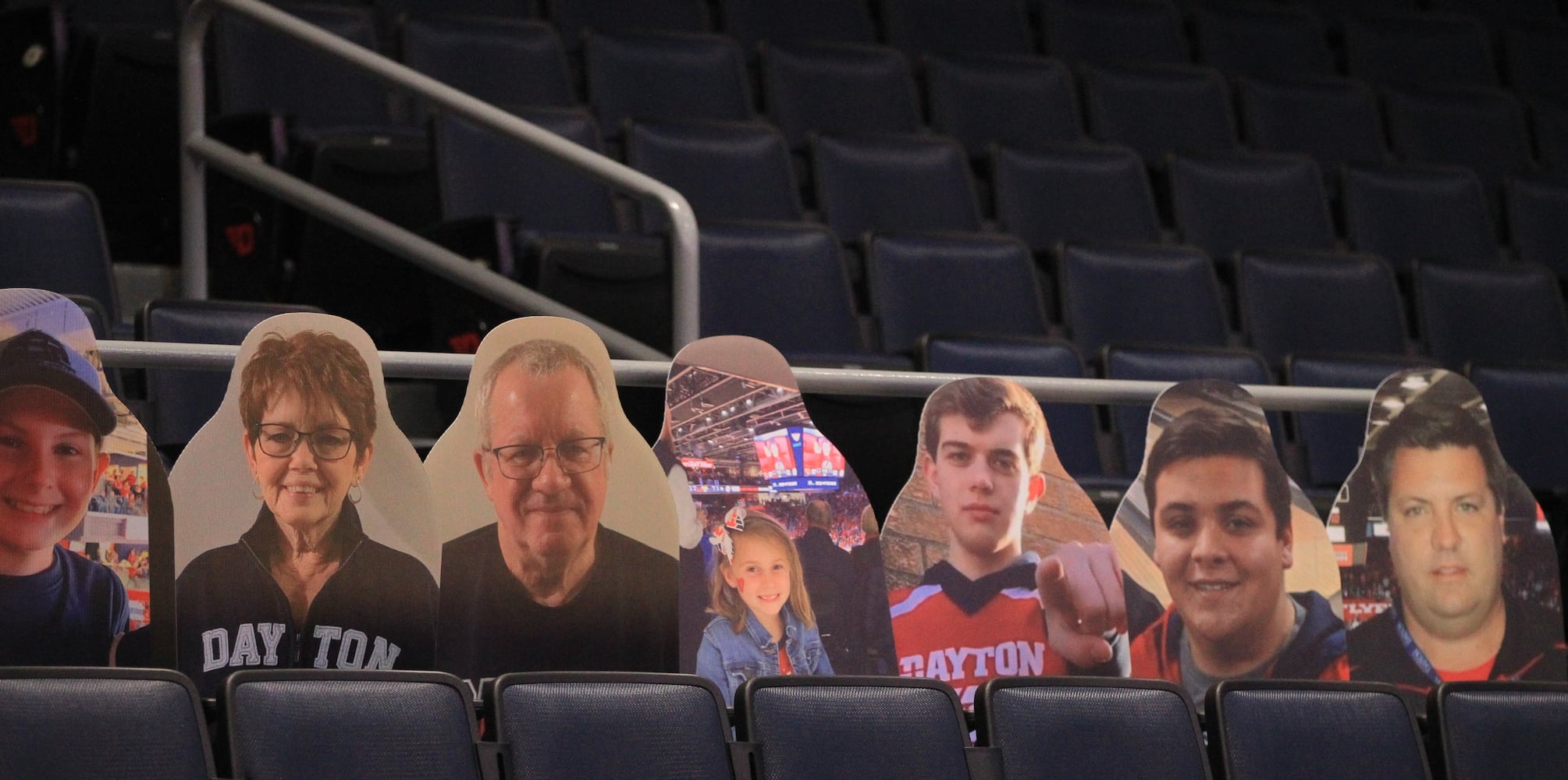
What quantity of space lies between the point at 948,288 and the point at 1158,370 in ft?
1.01

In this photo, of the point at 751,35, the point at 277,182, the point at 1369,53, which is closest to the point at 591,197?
the point at 277,182

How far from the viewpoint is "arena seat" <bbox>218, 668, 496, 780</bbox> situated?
1.10m

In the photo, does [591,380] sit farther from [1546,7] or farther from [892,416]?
[1546,7]

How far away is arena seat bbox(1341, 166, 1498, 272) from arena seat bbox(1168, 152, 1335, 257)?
0.24ft

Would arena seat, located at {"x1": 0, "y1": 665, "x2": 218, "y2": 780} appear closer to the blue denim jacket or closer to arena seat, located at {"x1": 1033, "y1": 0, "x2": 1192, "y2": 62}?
the blue denim jacket

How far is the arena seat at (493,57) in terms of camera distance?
2455mm

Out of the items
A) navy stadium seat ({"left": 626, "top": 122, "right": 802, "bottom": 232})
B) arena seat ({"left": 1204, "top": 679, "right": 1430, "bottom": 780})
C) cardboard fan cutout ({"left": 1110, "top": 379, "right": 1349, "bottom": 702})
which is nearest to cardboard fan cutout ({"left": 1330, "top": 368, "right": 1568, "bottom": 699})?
cardboard fan cutout ({"left": 1110, "top": 379, "right": 1349, "bottom": 702})

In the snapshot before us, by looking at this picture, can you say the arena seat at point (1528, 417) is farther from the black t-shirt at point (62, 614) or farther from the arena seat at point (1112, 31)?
the black t-shirt at point (62, 614)

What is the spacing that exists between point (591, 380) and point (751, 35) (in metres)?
1.70

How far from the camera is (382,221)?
1.84 metres

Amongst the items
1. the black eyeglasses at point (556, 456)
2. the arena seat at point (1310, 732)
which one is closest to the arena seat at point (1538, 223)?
the arena seat at point (1310, 732)

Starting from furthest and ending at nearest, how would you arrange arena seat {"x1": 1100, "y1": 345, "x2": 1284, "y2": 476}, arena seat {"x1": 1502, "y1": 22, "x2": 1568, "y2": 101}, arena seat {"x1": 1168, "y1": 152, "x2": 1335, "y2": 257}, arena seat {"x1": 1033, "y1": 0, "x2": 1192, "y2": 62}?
1. arena seat {"x1": 1502, "y1": 22, "x2": 1568, "y2": 101}
2. arena seat {"x1": 1033, "y1": 0, "x2": 1192, "y2": 62}
3. arena seat {"x1": 1168, "y1": 152, "x2": 1335, "y2": 257}
4. arena seat {"x1": 1100, "y1": 345, "x2": 1284, "y2": 476}

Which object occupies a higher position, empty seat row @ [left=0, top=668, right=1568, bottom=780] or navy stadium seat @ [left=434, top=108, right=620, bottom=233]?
navy stadium seat @ [left=434, top=108, right=620, bottom=233]

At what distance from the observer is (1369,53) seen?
3.39 m
